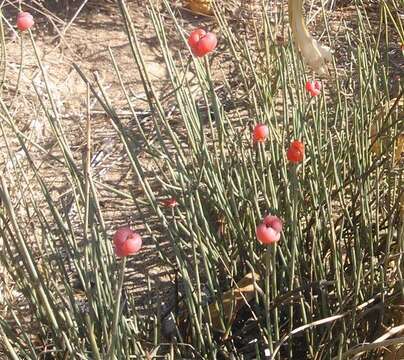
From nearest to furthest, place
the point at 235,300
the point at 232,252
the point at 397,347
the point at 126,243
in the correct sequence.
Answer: the point at 126,243
the point at 397,347
the point at 235,300
the point at 232,252

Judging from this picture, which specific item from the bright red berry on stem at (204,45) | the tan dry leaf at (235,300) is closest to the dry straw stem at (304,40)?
the bright red berry on stem at (204,45)

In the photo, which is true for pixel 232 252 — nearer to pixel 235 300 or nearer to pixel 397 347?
pixel 235 300

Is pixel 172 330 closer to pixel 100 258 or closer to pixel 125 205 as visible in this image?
pixel 100 258

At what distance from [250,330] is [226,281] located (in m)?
0.13

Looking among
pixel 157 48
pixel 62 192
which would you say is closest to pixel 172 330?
pixel 62 192

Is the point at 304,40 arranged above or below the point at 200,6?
above

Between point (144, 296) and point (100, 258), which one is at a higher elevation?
point (100, 258)

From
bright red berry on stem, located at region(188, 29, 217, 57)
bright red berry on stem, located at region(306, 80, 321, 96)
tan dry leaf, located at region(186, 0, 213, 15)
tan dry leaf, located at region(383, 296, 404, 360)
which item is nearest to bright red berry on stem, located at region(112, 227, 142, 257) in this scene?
bright red berry on stem, located at region(188, 29, 217, 57)

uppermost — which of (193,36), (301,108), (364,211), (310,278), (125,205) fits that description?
A: (193,36)

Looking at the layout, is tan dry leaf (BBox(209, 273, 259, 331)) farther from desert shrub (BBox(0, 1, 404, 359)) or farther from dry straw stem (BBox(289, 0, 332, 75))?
dry straw stem (BBox(289, 0, 332, 75))

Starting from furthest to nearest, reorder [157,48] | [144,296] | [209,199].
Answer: [157,48] → [144,296] → [209,199]

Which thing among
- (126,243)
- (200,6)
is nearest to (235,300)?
(126,243)

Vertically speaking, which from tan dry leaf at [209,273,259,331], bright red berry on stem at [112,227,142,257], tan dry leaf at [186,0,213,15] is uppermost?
bright red berry on stem at [112,227,142,257]

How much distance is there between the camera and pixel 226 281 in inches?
58.0
